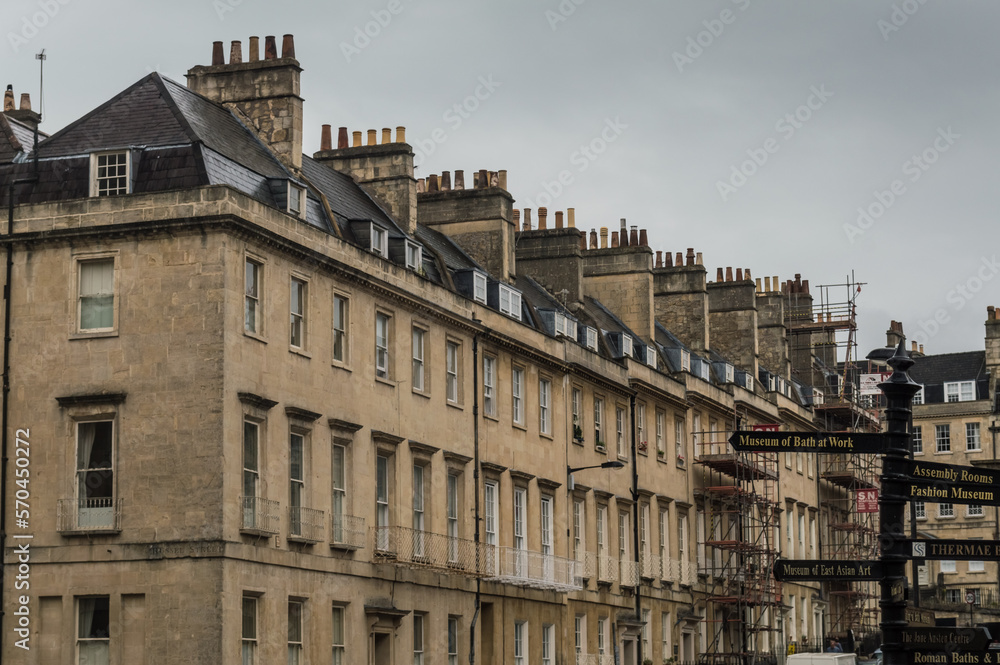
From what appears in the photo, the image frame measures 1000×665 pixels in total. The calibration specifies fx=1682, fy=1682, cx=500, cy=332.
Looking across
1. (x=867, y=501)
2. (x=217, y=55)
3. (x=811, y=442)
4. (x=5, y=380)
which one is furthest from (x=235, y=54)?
(x=867, y=501)

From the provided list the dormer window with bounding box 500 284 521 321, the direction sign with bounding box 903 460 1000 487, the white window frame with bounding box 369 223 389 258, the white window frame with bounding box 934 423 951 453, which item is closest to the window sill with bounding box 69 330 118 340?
the white window frame with bounding box 369 223 389 258

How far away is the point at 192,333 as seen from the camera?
33.9 meters

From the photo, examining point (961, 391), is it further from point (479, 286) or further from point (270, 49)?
point (270, 49)

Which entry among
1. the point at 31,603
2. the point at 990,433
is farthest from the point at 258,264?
the point at 990,433

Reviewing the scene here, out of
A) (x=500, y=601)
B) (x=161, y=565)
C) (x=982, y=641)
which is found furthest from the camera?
(x=500, y=601)

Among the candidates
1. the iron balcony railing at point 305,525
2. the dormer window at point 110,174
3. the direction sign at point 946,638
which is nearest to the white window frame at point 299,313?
the iron balcony railing at point 305,525

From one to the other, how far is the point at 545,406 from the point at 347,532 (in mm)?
13298

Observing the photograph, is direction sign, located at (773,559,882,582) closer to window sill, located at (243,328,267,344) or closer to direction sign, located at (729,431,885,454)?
direction sign, located at (729,431,885,454)

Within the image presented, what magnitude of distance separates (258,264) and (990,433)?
2851 inches

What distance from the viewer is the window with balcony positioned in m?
33.2

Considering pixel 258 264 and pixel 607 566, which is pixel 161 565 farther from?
pixel 607 566

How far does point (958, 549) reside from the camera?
1838 cm

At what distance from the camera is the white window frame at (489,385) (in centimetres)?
4588

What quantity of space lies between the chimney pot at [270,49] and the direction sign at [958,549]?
27.4m
